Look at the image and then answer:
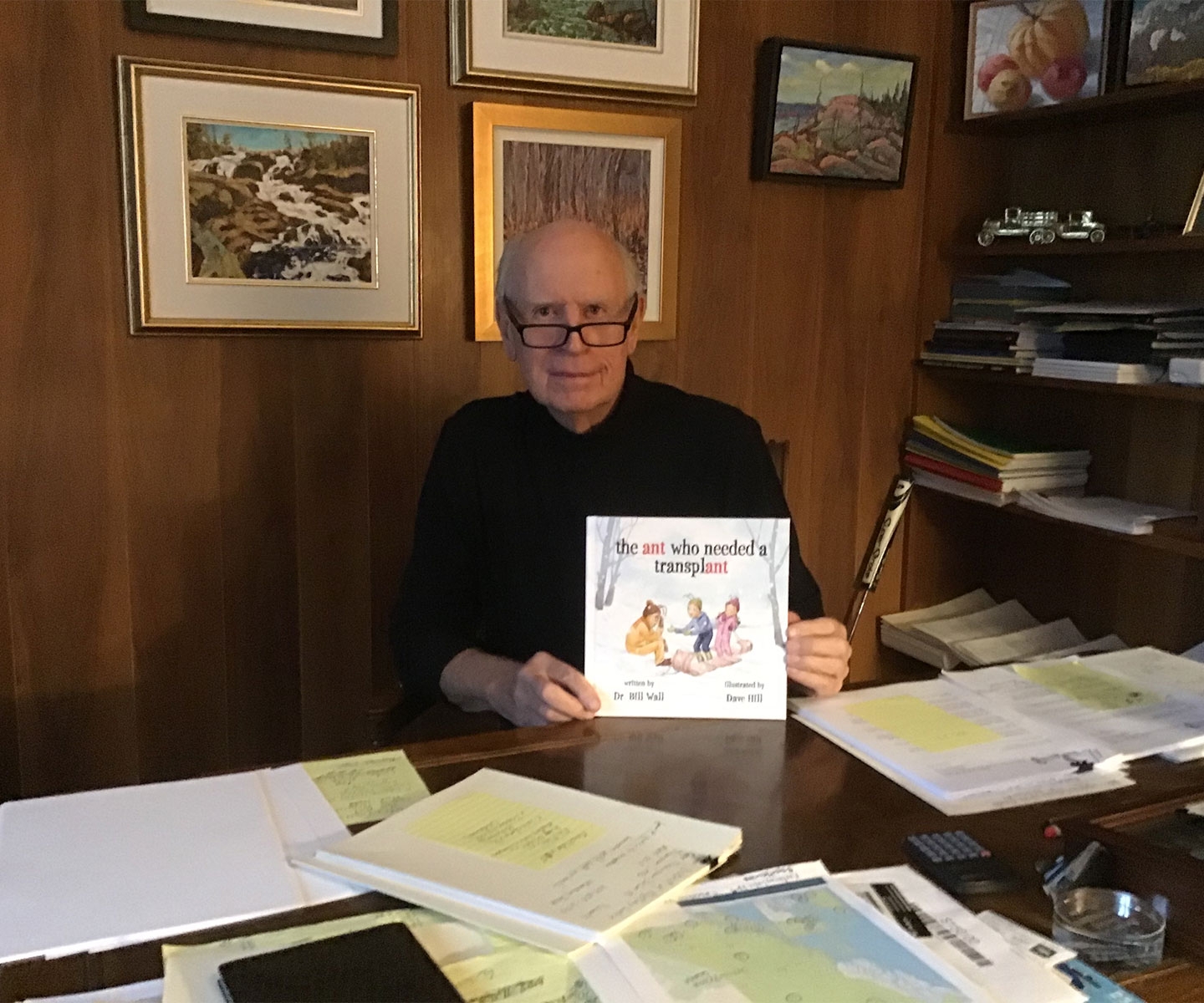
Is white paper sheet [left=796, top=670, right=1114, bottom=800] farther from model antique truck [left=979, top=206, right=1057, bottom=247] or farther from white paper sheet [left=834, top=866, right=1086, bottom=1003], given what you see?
model antique truck [left=979, top=206, right=1057, bottom=247]

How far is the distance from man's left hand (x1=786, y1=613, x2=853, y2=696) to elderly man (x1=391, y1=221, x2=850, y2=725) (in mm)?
248

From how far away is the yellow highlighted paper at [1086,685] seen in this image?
4.43 ft

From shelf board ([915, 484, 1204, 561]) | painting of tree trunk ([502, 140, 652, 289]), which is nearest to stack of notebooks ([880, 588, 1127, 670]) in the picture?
shelf board ([915, 484, 1204, 561])

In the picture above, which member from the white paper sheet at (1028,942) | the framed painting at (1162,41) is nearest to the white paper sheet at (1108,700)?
the white paper sheet at (1028,942)

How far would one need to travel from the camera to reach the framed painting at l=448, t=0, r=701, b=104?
202cm

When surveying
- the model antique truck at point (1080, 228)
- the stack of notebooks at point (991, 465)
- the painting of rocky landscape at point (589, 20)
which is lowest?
the stack of notebooks at point (991, 465)

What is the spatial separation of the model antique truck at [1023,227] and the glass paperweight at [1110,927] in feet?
5.57

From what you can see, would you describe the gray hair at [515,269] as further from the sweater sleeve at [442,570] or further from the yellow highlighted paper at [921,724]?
the yellow highlighted paper at [921,724]

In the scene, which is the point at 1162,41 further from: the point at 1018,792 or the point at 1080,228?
the point at 1018,792

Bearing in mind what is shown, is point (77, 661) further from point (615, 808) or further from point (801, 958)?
point (801, 958)

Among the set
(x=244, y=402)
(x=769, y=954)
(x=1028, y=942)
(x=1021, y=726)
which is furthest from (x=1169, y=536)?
(x=244, y=402)

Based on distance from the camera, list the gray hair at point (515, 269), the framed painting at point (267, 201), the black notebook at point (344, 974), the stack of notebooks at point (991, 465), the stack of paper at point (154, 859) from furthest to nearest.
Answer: the stack of notebooks at point (991, 465)
the framed painting at point (267, 201)
the gray hair at point (515, 269)
the stack of paper at point (154, 859)
the black notebook at point (344, 974)

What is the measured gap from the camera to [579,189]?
216 cm

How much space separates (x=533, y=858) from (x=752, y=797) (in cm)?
26
